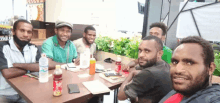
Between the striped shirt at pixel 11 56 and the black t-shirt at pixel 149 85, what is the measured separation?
1250 mm

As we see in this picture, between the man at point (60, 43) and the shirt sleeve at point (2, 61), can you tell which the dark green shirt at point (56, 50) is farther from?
the shirt sleeve at point (2, 61)

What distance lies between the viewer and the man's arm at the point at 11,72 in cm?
139

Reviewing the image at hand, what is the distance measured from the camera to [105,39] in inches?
133

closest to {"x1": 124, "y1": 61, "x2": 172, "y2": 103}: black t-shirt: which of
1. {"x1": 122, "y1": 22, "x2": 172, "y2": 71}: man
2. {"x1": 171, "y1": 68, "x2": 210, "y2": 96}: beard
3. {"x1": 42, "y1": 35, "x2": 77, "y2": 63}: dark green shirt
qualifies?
{"x1": 171, "y1": 68, "x2": 210, "y2": 96}: beard

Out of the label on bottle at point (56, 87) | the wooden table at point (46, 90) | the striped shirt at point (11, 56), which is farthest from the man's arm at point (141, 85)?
the striped shirt at point (11, 56)

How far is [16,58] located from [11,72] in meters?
0.23

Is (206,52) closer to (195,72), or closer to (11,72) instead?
(195,72)

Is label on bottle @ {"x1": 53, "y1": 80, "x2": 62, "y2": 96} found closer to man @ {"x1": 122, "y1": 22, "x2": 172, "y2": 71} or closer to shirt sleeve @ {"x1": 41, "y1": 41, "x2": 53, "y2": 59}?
shirt sleeve @ {"x1": 41, "y1": 41, "x2": 53, "y2": 59}

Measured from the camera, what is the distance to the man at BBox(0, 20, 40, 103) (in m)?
1.44

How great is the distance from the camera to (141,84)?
115cm

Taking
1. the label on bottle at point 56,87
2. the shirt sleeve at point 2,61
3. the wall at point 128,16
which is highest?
the wall at point 128,16

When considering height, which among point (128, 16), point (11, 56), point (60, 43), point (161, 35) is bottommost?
point (11, 56)

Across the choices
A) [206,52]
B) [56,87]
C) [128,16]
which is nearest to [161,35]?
[206,52]

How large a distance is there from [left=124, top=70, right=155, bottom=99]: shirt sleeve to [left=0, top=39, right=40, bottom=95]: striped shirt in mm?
1239
